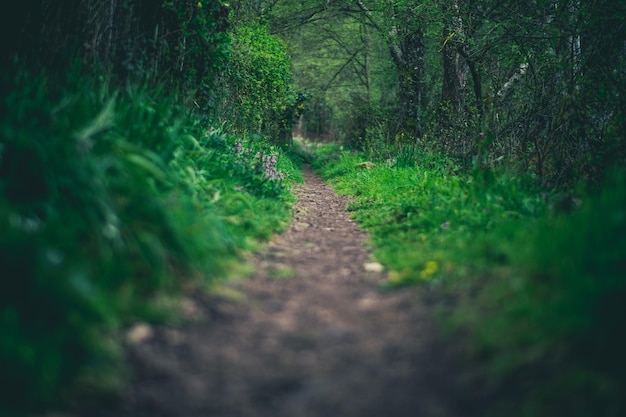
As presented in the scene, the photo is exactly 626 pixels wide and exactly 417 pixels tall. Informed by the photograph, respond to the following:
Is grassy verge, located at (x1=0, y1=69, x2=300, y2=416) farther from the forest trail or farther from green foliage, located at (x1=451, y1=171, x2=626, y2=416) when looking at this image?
green foliage, located at (x1=451, y1=171, x2=626, y2=416)

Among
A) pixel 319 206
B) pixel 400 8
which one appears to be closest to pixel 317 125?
pixel 400 8

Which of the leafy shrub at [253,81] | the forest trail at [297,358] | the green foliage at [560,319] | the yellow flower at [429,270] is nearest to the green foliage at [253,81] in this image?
the leafy shrub at [253,81]

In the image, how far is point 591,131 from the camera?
6.17 meters

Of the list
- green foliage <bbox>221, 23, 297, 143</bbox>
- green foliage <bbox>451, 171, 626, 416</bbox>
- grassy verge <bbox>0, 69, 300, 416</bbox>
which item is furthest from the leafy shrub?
green foliage <bbox>451, 171, 626, 416</bbox>

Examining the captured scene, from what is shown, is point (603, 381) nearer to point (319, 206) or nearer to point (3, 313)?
point (3, 313)

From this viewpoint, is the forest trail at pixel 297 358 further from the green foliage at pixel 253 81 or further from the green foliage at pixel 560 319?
the green foliage at pixel 253 81

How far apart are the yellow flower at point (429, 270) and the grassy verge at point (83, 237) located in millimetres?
1417

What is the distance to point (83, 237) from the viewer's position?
2.88m

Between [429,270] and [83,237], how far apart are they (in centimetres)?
228

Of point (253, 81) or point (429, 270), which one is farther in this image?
point (253, 81)

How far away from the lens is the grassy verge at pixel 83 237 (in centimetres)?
223

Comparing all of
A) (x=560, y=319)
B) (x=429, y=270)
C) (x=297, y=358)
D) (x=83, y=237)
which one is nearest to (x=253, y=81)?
(x=429, y=270)

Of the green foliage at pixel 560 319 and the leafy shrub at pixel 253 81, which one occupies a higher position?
the leafy shrub at pixel 253 81

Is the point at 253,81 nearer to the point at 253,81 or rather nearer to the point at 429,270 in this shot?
the point at 253,81
